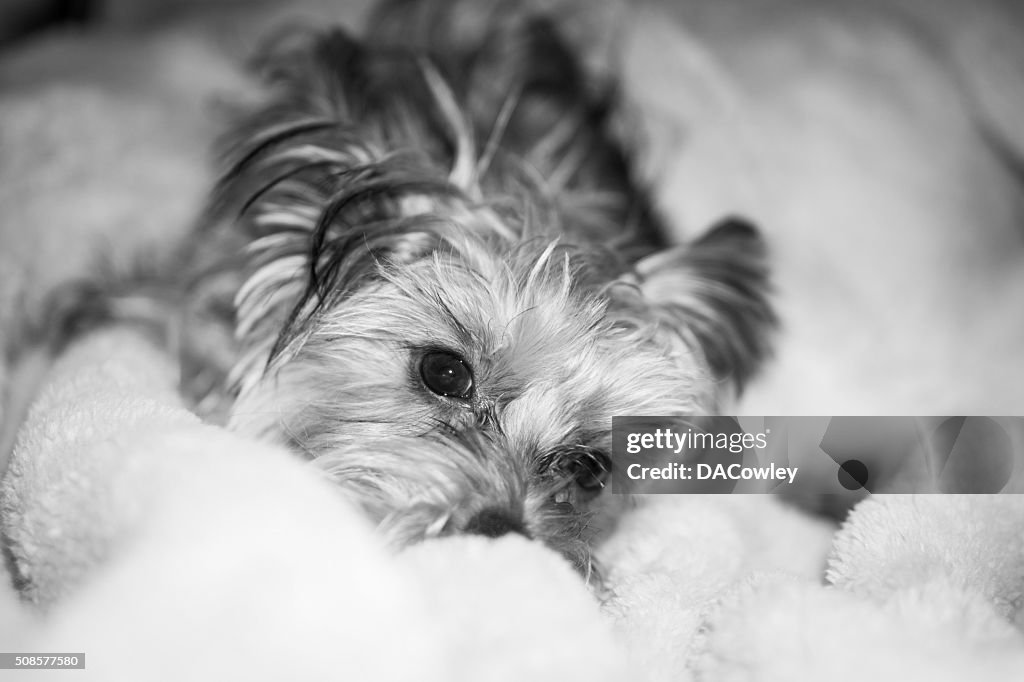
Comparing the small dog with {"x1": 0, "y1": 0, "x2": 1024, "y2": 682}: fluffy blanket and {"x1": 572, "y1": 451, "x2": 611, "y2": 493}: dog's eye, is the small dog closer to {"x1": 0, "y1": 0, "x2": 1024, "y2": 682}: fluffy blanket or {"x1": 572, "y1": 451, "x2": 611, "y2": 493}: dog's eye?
{"x1": 572, "y1": 451, "x2": 611, "y2": 493}: dog's eye

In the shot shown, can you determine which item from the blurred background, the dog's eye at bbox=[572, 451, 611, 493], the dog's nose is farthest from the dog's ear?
the dog's nose

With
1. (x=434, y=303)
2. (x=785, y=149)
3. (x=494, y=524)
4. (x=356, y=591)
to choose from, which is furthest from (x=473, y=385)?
(x=785, y=149)

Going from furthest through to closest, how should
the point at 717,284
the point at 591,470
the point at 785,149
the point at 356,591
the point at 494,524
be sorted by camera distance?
the point at 785,149 < the point at 717,284 < the point at 591,470 < the point at 494,524 < the point at 356,591

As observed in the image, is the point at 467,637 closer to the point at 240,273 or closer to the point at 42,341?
the point at 240,273

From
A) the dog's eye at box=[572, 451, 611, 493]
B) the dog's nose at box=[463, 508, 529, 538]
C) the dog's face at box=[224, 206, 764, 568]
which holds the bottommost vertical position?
the dog's eye at box=[572, 451, 611, 493]

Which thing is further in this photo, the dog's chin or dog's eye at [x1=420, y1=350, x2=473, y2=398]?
dog's eye at [x1=420, y1=350, x2=473, y2=398]

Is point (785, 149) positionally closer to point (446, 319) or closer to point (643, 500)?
point (643, 500)

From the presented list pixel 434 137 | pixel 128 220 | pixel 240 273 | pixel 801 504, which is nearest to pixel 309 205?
pixel 240 273

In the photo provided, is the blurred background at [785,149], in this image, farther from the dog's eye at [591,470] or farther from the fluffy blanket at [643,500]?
the dog's eye at [591,470]
